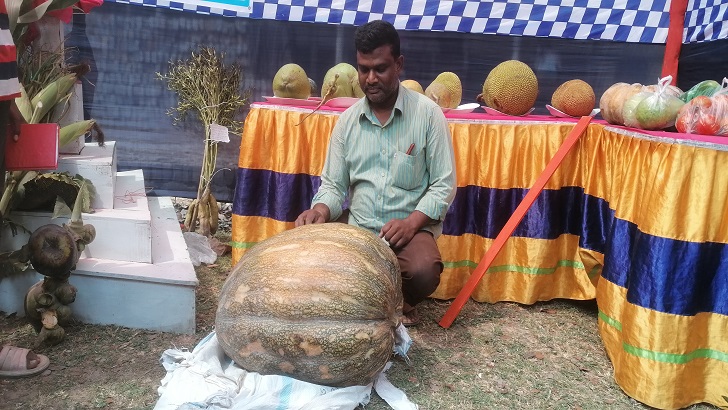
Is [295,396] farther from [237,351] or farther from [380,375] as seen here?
[380,375]

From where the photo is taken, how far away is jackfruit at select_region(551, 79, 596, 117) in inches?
143

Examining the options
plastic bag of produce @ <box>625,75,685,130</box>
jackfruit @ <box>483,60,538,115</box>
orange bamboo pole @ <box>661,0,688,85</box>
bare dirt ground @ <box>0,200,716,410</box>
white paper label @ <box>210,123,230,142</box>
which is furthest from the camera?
white paper label @ <box>210,123,230,142</box>

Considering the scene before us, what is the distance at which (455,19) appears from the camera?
4.70m

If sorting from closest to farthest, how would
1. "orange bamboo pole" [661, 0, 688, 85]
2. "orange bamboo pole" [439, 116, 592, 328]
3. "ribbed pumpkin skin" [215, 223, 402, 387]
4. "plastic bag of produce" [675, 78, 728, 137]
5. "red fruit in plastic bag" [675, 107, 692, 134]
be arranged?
"ribbed pumpkin skin" [215, 223, 402, 387] → "plastic bag of produce" [675, 78, 728, 137] → "red fruit in plastic bag" [675, 107, 692, 134] → "orange bamboo pole" [439, 116, 592, 328] → "orange bamboo pole" [661, 0, 688, 85]

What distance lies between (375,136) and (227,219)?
2694 millimetres

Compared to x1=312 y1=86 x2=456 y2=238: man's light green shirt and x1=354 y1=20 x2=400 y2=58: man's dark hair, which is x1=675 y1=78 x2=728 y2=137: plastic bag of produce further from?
x1=354 y1=20 x2=400 y2=58: man's dark hair

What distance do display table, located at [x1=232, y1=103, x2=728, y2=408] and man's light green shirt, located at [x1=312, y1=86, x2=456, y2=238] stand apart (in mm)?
680

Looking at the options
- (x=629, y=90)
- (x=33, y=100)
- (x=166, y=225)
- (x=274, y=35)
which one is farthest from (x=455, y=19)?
(x=33, y=100)

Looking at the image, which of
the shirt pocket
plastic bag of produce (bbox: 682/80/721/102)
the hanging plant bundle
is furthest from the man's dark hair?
the hanging plant bundle

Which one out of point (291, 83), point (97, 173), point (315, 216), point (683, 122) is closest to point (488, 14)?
point (291, 83)

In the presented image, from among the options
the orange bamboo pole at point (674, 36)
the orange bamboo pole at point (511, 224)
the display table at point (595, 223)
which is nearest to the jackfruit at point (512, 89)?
the display table at point (595, 223)

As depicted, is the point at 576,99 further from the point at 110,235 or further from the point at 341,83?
the point at 110,235

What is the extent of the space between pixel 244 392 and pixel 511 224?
1.90 metres

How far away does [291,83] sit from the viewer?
3.73 meters
